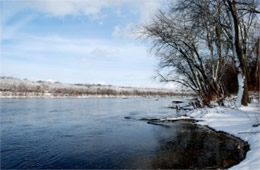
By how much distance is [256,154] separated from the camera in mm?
5578

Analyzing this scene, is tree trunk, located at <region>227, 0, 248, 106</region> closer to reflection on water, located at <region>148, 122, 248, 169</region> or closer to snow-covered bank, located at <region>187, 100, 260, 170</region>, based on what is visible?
snow-covered bank, located at <region>187, 100, 260, 170</region>

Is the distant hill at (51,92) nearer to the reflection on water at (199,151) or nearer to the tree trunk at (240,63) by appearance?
the tree trunk at (240,63)

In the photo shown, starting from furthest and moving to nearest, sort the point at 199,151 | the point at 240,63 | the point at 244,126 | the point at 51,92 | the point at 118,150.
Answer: the point at 51,92, the point at 240,63, the point at 244,126, the point at 118,150, the point at 199,151

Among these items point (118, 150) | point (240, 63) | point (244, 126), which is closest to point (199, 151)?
point (118, 150)

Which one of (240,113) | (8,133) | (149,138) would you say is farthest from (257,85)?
(8,133)

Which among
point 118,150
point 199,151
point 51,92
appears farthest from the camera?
point 51,92

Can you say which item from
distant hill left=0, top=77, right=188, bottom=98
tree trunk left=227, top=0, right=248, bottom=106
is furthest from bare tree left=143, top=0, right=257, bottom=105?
distant hill left=0, top=77, right=188, bottom=98

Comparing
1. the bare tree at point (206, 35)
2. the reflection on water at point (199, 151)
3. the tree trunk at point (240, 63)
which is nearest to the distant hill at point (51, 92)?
the bare tree at point (206, 35)

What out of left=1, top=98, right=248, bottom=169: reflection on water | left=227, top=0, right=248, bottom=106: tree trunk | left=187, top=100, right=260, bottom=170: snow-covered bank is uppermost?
left=227, top=0, right=248, bottom=106: tree trunk

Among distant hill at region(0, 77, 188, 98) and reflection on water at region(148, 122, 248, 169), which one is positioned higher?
distant hill at region(0, 77, 188, 98)

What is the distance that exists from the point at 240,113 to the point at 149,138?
208 inches

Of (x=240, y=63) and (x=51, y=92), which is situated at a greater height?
(x=240, y=63)

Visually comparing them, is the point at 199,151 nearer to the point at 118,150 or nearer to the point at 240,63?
the point at 118,150

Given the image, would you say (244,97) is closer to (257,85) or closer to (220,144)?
(220,144)
